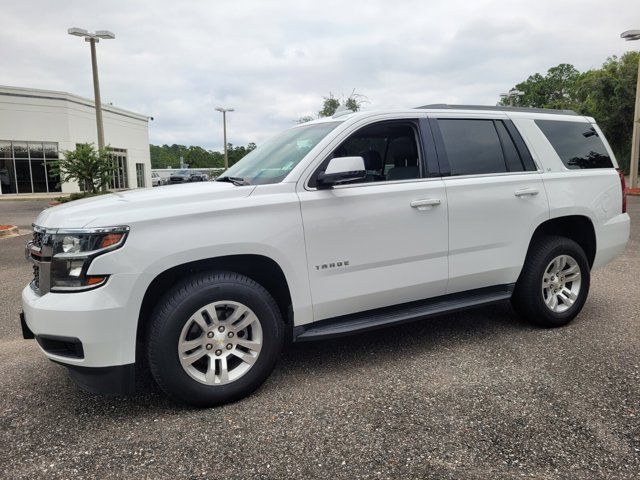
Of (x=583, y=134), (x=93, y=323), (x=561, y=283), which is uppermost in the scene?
(x=583, y=134)

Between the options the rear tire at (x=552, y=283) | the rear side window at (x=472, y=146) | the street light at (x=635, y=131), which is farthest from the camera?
the street light at (x=635, y=131)

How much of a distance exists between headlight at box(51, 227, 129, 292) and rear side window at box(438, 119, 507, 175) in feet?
8.41

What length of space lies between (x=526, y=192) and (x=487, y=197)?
1.43 ft

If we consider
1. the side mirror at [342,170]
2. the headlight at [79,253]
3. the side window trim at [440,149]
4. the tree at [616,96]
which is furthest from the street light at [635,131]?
the headlight at [79,253]

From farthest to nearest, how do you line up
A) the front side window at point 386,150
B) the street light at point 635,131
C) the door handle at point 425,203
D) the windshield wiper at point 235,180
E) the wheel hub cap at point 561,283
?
the street light at point 635,131 < the wheel hub cap at point 561,283 < the front side window at point 386,150 < the door handle at point 425,203 < the windshield wiper at point 235,180

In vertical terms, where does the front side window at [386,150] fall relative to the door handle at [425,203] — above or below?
above

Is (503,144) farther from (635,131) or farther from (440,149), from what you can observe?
(635,131)

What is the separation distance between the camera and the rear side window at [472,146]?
4.01 metres

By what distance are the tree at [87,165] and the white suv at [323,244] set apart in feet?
59.3

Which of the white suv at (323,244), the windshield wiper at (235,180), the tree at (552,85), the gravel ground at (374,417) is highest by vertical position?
the tree at (552,85)

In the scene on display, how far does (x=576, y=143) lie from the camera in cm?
465

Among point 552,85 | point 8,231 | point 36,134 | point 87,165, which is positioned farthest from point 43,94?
point 552,85

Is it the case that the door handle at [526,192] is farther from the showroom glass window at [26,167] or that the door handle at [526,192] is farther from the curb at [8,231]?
the showroom glass window at [26,167]

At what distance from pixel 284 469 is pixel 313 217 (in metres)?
1.56
